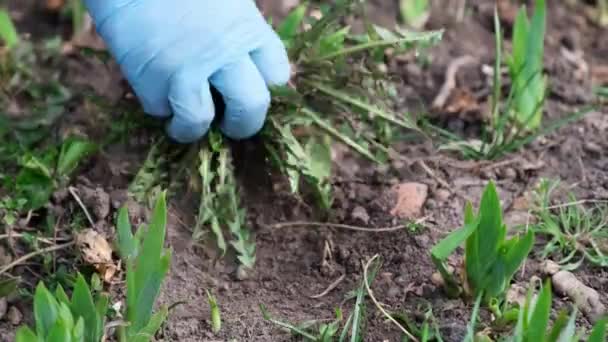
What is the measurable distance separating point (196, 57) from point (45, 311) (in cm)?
60

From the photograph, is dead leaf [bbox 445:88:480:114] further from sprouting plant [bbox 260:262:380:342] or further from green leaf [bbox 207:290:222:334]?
green leaf [bbox 207:290:222:334]

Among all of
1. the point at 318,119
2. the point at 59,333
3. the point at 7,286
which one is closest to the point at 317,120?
the point at 318,119

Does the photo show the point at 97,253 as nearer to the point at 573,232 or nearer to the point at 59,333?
the point at 59,333

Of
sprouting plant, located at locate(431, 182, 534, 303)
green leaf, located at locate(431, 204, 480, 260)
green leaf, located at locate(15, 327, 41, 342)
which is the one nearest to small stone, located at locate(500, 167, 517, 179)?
sprouting plant, located at locate(431, 182, 534, 303)

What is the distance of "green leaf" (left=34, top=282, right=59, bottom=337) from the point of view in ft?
4.45

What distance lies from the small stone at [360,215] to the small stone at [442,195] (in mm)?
145

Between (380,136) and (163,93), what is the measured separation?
1.46 ft

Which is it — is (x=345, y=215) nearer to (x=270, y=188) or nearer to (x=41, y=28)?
(x=270, y=188)

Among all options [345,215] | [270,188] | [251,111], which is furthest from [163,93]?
[345,215]

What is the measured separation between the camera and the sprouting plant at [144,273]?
1.38 meters

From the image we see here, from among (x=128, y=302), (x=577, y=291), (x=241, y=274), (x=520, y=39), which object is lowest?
(x=241, y=274)

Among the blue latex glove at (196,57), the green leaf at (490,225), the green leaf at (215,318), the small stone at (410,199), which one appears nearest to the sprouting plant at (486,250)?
the green leaf at (490,225)

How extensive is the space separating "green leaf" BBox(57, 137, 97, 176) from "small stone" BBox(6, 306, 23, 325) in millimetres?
313

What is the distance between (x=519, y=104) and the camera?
2.04 m
